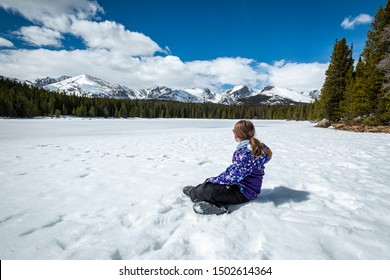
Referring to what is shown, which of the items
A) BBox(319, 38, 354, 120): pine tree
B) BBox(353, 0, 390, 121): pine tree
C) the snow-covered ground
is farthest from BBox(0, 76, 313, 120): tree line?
the snow-covered ground

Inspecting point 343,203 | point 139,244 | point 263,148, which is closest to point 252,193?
point 263,148

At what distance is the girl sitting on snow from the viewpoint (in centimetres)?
353

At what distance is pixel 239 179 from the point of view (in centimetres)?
366

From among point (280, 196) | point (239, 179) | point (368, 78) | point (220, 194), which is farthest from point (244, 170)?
point (368, 78)

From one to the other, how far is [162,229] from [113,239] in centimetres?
68

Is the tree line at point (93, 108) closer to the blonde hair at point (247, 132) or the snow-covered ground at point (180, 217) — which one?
the snow-covered ground at point (180, 217)

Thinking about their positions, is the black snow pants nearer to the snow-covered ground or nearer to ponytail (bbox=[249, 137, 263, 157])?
the snow-covered ground

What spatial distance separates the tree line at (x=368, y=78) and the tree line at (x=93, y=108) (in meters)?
37.9

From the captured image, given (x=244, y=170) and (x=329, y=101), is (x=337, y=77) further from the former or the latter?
(x=244, y=170)

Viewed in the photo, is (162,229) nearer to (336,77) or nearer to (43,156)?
(43,156)

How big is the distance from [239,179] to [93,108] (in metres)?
106

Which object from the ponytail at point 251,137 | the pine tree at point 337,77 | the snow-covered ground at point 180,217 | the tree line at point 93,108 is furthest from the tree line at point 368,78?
the tree line at point 93,108
